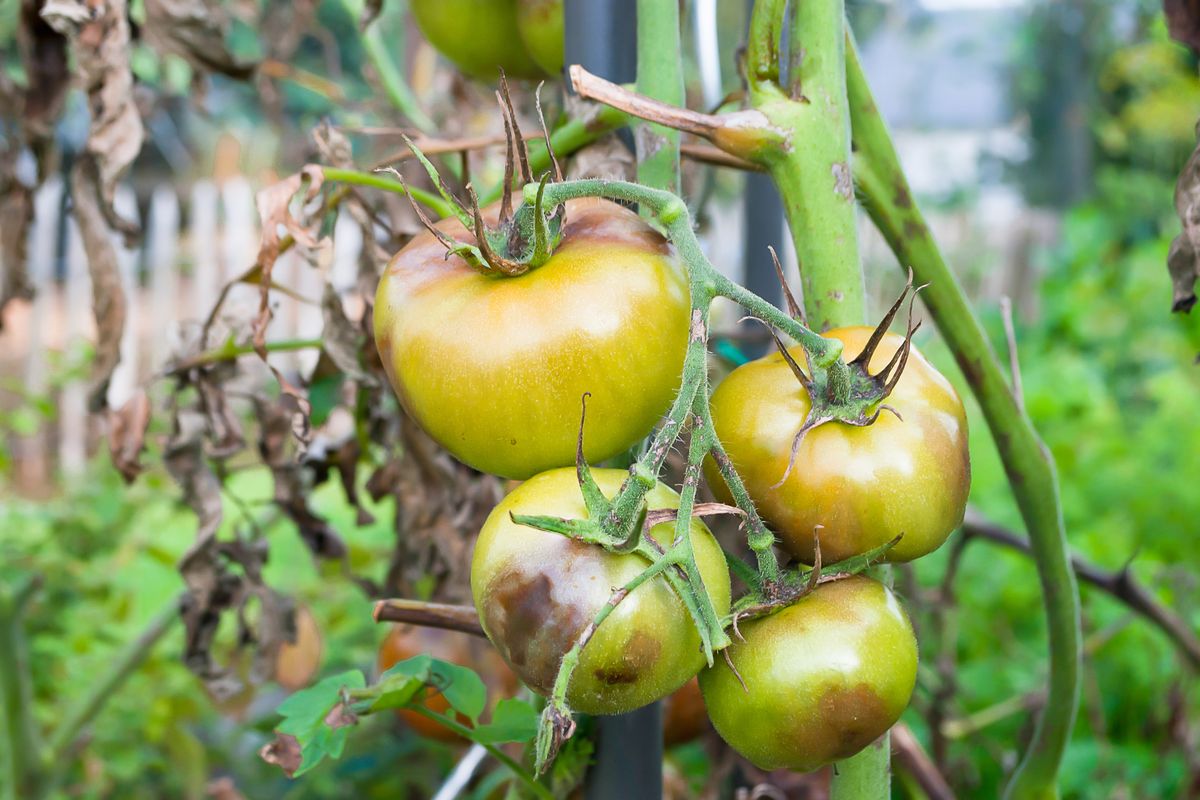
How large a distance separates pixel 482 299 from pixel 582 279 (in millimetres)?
47

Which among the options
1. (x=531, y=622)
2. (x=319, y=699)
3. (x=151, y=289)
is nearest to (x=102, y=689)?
(x=319, y=699)

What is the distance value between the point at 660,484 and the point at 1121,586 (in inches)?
31.2

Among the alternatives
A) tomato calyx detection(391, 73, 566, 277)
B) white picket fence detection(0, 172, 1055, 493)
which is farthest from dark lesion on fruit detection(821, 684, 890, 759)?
white picket fence detection(0, 172, 1055, 493)

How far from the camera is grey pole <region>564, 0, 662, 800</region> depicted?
64 centimetres

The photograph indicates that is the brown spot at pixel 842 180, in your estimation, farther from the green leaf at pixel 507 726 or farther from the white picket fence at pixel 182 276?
the white picket fence at pixel 182 276

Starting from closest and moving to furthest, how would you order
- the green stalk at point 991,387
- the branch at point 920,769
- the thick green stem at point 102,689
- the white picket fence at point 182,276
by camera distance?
1. the green stalk at point 991,387
2. the branch at point 920,769
3. the thick green stem at point 102,689
4. the white picket fence at point 182,276

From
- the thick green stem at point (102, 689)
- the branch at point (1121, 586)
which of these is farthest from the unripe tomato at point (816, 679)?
the thick green stem at point (102, 689)

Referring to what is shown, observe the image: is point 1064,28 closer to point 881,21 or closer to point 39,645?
point 881,21

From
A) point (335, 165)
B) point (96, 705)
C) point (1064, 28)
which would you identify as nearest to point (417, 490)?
point (335, 165)

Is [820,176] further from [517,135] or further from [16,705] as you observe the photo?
[16,705]

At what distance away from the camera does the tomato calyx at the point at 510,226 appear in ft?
1.53

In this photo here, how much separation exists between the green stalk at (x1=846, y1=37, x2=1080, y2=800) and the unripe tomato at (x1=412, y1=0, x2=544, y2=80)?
0.92 feet

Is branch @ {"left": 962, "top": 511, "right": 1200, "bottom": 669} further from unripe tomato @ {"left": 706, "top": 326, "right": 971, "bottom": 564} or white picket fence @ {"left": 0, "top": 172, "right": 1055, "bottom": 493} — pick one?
white picket fence @ {"left": 0, "top": 172, "right": 1055, "bottom": 493}

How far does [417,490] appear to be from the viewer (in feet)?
3.02
